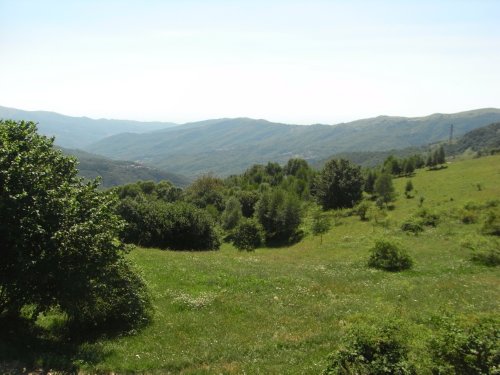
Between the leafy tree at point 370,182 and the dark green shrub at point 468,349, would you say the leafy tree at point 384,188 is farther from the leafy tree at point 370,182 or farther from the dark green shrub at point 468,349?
the dark green shrub at point 468,349

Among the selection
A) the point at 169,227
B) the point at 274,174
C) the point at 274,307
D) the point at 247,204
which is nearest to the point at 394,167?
the point at 274,174

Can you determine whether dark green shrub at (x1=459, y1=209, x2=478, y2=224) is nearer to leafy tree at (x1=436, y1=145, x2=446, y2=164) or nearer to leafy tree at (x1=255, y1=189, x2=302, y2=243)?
leafy tree at (x1=255, y1=189, x2=302, y2=243)

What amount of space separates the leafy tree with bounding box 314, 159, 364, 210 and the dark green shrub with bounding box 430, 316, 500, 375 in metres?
78.0

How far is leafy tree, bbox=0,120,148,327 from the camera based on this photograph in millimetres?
13844

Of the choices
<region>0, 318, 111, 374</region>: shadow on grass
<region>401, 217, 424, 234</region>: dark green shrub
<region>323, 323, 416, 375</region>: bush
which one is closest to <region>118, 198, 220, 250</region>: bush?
<region>401, 217, 424, 234</region>: dark green shrub

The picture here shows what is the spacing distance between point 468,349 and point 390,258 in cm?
2291

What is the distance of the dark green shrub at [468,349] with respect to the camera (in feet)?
33.2

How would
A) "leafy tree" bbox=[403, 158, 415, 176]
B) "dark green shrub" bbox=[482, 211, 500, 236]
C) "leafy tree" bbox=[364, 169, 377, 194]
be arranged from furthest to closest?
"leafy tree" bbox=[403, 158, 415, 176] < "leafy tree" bbox=[364, 169, 377, 194] < "dark green shrub" bbox=[482, 211, 500, 236]

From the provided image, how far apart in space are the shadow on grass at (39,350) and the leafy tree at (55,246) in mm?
854

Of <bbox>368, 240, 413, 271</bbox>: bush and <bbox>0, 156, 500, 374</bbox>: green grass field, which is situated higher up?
<bbox>0, 156, 500, 374</bbox>: green grass field

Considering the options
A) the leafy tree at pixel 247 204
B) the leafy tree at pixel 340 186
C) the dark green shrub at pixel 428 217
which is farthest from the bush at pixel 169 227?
the leafy tree at pixel 340 186

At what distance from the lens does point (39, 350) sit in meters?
14.3

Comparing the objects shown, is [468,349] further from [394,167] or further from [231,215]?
[394,167]

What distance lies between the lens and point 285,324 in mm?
18406
